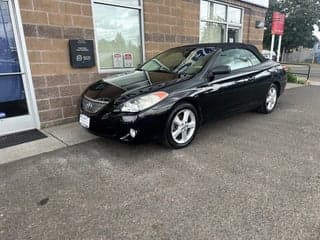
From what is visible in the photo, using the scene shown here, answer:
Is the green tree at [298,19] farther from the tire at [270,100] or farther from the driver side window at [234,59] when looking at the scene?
the driver side window at [234,59]

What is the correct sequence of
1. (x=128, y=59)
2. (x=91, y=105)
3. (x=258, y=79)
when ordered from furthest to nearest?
(x=128, y=59) → (x=258, y=79) → (x=91, y=105)

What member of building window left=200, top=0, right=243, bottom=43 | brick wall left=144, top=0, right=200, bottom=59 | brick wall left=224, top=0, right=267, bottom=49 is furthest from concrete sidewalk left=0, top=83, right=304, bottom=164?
brick wall left=224, top=0, right=267, bottom=49

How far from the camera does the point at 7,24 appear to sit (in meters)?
3.98

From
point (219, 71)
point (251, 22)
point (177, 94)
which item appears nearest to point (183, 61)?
point (219, 71)

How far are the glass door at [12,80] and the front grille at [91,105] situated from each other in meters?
1.39

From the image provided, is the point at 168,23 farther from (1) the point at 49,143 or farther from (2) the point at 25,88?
(1) the point at 49,143

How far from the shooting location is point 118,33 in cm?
546

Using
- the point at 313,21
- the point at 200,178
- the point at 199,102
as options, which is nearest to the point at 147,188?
the point at 200,178

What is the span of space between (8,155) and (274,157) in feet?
11.5

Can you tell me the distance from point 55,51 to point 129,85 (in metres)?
1.87

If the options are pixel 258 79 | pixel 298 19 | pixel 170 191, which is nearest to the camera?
pixel 170 191

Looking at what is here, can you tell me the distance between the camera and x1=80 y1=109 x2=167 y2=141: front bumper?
9.98 ft

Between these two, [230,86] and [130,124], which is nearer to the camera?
[130,124]

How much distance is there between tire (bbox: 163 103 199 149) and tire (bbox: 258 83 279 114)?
2148 mm
